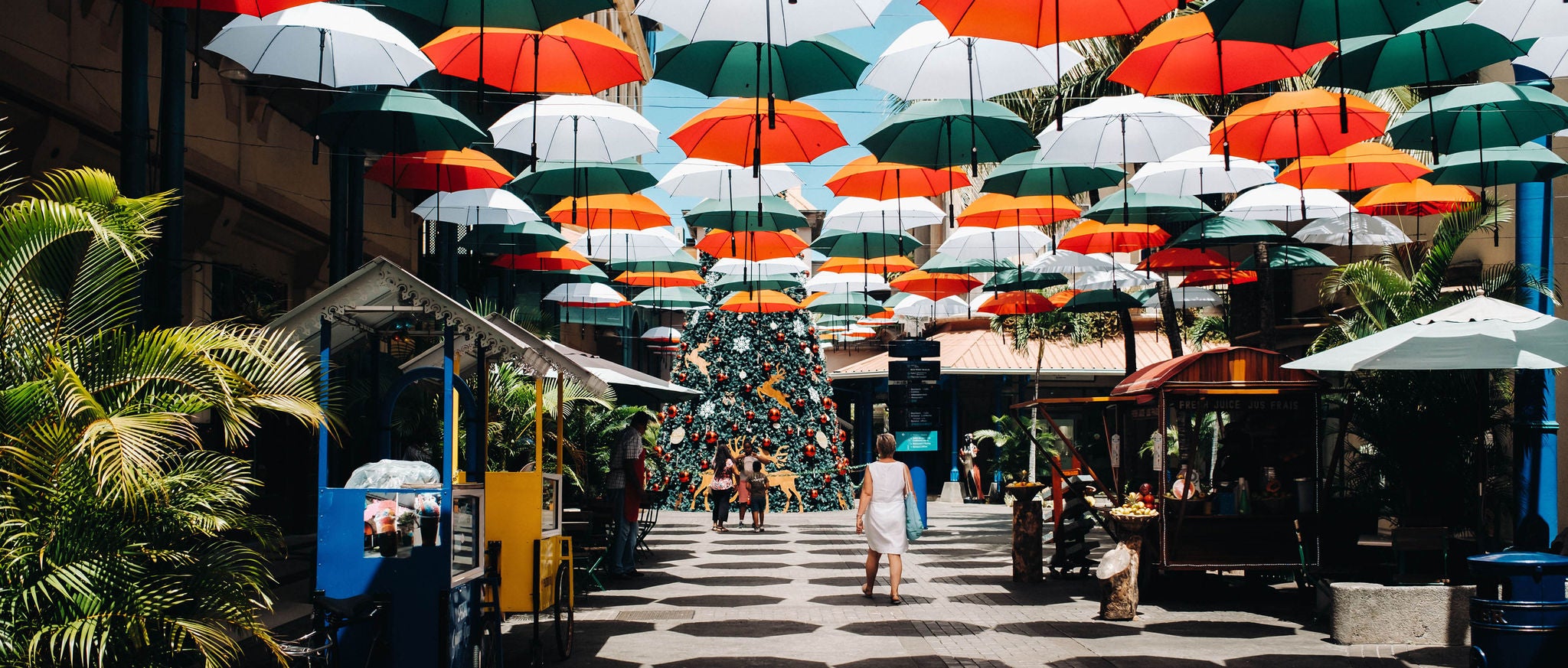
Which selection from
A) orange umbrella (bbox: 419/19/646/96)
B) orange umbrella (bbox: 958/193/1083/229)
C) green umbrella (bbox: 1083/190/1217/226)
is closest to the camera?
orange umbrella (bbox: 419/19/646/96)

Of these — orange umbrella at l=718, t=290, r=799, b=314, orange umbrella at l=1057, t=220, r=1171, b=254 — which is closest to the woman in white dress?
orange umbrella at l=1057, t=220, r=1171, b=254

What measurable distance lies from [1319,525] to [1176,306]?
1636 centimetres

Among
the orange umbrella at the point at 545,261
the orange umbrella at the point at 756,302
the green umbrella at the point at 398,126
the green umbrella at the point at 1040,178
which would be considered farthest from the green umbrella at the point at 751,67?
the orange umbrella at the point at 756,302

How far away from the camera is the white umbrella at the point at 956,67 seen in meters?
12.1

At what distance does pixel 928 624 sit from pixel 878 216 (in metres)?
8.69

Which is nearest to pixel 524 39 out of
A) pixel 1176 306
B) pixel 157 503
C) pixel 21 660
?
pixel 157 503

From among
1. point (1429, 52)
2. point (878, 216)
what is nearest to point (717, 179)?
point (878, 216)

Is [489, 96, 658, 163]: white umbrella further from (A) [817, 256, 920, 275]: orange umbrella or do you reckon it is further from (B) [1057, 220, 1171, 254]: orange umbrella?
(B) [1057, 220, 1171, 254]: orange umbrella

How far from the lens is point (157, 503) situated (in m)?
5.91

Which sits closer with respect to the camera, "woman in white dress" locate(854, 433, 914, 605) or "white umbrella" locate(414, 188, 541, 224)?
"woman in white dress" locate(854, 433, 914, 605)

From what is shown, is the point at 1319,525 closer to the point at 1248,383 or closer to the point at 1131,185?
the point at 1248,383

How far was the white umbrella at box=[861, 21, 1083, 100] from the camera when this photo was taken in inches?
477

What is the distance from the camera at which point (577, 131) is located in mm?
14836

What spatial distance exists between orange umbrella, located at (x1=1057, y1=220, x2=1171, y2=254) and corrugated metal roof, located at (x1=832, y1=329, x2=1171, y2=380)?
16571mm
